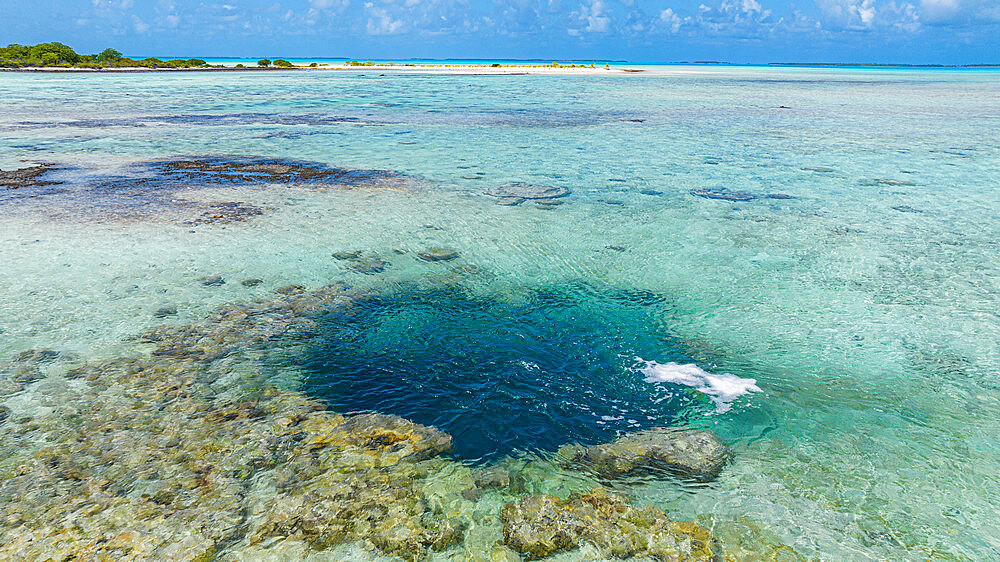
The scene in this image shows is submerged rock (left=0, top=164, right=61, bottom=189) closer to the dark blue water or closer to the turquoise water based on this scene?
the turquoise water

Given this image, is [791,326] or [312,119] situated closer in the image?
[791,326]

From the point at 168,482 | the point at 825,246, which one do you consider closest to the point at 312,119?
the point at 825,246

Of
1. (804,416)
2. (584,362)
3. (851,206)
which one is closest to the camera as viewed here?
(804,416)

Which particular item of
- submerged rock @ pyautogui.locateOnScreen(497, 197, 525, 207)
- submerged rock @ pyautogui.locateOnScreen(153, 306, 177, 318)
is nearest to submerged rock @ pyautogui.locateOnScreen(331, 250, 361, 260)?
submerged rock @ pyautogui.locateOnScreen(153, 306, 177, 318)

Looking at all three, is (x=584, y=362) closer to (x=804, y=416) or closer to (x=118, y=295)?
(x=804, y=416)

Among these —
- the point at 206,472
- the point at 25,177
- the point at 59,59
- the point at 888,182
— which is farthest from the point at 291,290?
the point at 59,59

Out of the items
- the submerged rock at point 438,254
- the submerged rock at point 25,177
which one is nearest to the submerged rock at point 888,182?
the submerged rock at point 438,254
